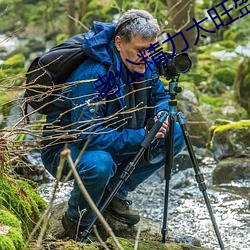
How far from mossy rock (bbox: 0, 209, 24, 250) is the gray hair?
1195 mm

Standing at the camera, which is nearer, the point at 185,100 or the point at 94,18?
the point at 185,100

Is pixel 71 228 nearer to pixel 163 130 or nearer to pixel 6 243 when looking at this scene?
pixel 163 130

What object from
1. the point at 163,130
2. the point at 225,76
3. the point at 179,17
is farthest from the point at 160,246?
the point at 225,76

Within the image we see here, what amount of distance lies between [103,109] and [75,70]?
0.28m

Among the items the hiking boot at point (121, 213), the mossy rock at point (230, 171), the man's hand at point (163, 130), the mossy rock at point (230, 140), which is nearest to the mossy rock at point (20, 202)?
the hiking boot at point (121, 213)

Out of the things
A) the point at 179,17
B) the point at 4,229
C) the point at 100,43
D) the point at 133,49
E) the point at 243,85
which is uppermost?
the point at 100,43

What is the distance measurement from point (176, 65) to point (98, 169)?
71 centimetres

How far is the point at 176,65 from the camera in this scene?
3.28 m

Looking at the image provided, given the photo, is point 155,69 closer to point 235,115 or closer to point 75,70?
point 75,70

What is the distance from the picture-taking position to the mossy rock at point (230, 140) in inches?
269

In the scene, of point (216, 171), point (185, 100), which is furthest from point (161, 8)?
point (216, 171)

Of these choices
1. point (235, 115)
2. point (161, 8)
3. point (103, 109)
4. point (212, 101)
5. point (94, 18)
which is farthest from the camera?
point (94, 18)

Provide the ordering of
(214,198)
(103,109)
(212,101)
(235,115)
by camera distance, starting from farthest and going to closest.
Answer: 1. (212,101)
2. (235,115)
3. (214,198)
4. (103,109)

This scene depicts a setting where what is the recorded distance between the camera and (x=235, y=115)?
895cm
